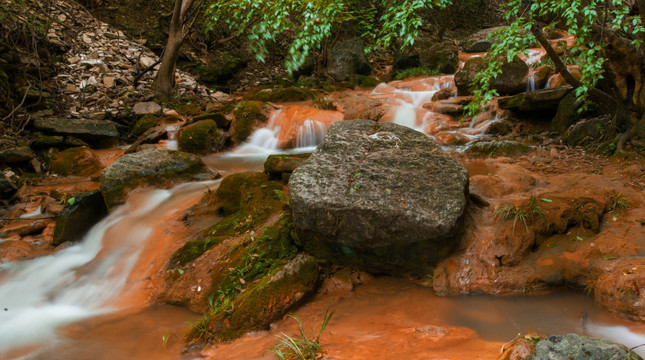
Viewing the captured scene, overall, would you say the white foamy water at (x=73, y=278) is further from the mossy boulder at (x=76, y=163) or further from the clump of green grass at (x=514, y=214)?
the clump of green grass at (x=514, y=214)

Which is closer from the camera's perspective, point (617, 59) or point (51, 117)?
point (617, 59)

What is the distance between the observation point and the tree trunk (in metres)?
11.5

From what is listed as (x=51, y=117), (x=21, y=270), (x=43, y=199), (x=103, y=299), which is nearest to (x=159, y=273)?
(x=103, y=299)

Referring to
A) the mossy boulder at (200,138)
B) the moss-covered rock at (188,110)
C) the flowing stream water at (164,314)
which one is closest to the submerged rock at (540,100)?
the flowing stream water at (164,314)

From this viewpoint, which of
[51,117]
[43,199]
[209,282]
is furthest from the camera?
[51,117]

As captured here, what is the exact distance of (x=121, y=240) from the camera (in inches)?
206

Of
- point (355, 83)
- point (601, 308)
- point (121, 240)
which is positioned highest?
point (355, 83)

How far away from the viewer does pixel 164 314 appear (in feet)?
12.6

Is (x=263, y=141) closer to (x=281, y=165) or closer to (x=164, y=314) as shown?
(x=281, y=165)

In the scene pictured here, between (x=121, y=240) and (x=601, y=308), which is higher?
(x=601, y=308)

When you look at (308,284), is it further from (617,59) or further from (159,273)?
(617,59)

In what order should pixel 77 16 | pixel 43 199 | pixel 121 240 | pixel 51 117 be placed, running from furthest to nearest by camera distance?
pixel 77 16 → pixel 51 117 → pixel 43 199 → pixel 121 240

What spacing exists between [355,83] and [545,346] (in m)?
13.0

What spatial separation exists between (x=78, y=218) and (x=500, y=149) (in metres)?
6.74
